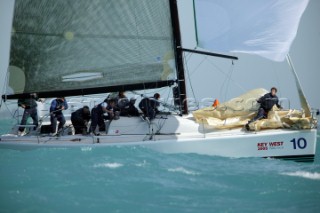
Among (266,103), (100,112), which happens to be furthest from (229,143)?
(100,112)

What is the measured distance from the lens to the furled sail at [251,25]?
409 inches

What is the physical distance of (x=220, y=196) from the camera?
7.40 metres

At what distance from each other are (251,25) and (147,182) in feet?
16.3

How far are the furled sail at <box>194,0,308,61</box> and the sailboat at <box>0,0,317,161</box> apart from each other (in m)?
0.03

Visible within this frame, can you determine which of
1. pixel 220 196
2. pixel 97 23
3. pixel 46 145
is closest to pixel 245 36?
pixel 97 23

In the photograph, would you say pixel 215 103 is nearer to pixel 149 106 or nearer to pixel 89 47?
pixel 149 106

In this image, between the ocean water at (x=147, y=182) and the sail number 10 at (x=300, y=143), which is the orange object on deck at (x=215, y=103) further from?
the sail number 10 at (x=300, y=143)

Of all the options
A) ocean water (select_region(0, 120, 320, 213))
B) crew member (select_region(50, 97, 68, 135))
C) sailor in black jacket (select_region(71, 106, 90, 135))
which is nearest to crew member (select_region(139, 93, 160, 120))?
ocean water (select_region(0, 120, 320, 213))

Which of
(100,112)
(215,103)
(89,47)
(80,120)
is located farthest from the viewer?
(215,103)

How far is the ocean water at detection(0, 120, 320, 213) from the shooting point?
6.96 metres

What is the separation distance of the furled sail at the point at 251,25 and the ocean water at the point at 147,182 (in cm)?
279

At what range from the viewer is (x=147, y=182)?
8.11 metres

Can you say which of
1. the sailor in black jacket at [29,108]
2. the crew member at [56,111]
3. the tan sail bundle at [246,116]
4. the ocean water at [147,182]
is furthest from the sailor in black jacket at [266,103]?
the sailor in black jacket at [29,108]

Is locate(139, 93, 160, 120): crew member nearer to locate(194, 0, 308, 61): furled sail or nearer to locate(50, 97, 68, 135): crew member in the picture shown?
locate(194, 0, 308, 61): furled sail
